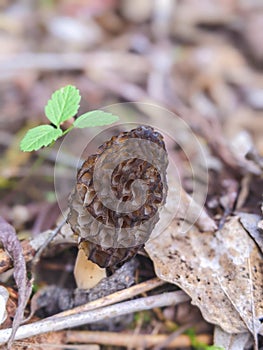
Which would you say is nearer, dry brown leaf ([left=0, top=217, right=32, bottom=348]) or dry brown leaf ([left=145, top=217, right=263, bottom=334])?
dry brown leaf ([left=0, top=217, right=32, bottom=348])

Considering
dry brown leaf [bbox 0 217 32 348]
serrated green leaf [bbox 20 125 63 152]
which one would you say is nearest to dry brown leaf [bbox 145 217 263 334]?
dry brown leaf [bbox 0 217 32 348]

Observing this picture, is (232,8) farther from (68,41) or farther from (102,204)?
(102,204)

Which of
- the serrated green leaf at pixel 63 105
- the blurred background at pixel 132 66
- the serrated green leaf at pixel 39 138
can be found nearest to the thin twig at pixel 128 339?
the serrated green leaf at pixel 39 138

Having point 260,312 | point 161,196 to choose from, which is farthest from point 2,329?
point 260,312

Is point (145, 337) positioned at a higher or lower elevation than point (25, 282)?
lower

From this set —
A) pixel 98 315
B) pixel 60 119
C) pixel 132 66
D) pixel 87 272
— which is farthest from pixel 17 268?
pixel 132 66

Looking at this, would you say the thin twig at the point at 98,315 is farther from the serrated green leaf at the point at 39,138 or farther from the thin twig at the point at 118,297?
the serrated green leaf at the point at 39,138

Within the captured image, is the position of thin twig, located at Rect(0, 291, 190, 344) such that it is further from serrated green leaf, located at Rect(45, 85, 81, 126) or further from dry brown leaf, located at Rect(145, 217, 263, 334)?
serrated green leaf, located at Rect(45, 85, 81, 126)
